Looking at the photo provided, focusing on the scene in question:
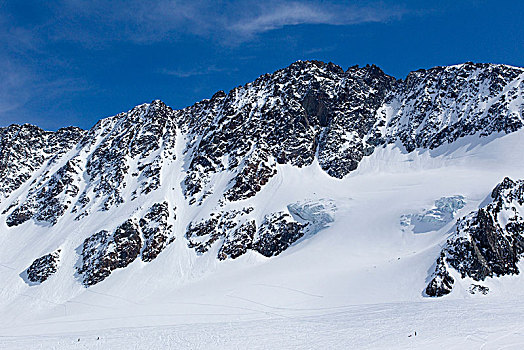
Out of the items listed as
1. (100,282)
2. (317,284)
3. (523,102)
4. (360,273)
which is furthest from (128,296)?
(523,102)

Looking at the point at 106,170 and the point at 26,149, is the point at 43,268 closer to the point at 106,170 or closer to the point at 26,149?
the point at 106,170

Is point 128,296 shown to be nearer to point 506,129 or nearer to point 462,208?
point 462,208

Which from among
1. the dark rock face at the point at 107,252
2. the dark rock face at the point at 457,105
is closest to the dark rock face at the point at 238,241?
the dark rock face at the point at 107,252

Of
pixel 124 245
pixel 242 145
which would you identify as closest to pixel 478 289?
pixel 124 245

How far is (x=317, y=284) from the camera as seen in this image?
55625 mm

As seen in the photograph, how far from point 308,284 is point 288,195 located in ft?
105

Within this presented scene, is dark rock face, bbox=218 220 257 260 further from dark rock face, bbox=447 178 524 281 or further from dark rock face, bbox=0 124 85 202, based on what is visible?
dark rock face, bbox=0 124 85 202

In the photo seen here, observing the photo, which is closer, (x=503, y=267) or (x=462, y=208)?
(x=503, y=267)

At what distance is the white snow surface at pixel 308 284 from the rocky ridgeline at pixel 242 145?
316 centimetres

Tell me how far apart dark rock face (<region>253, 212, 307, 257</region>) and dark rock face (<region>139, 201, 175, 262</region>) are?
761 inches

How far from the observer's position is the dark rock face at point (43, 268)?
3081 inches

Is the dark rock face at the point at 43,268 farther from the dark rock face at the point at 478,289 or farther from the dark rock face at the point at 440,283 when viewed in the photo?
the dark rock face at the point at 478,289

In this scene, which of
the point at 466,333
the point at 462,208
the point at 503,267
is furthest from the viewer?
the point at 462,208

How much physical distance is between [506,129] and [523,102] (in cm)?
851
